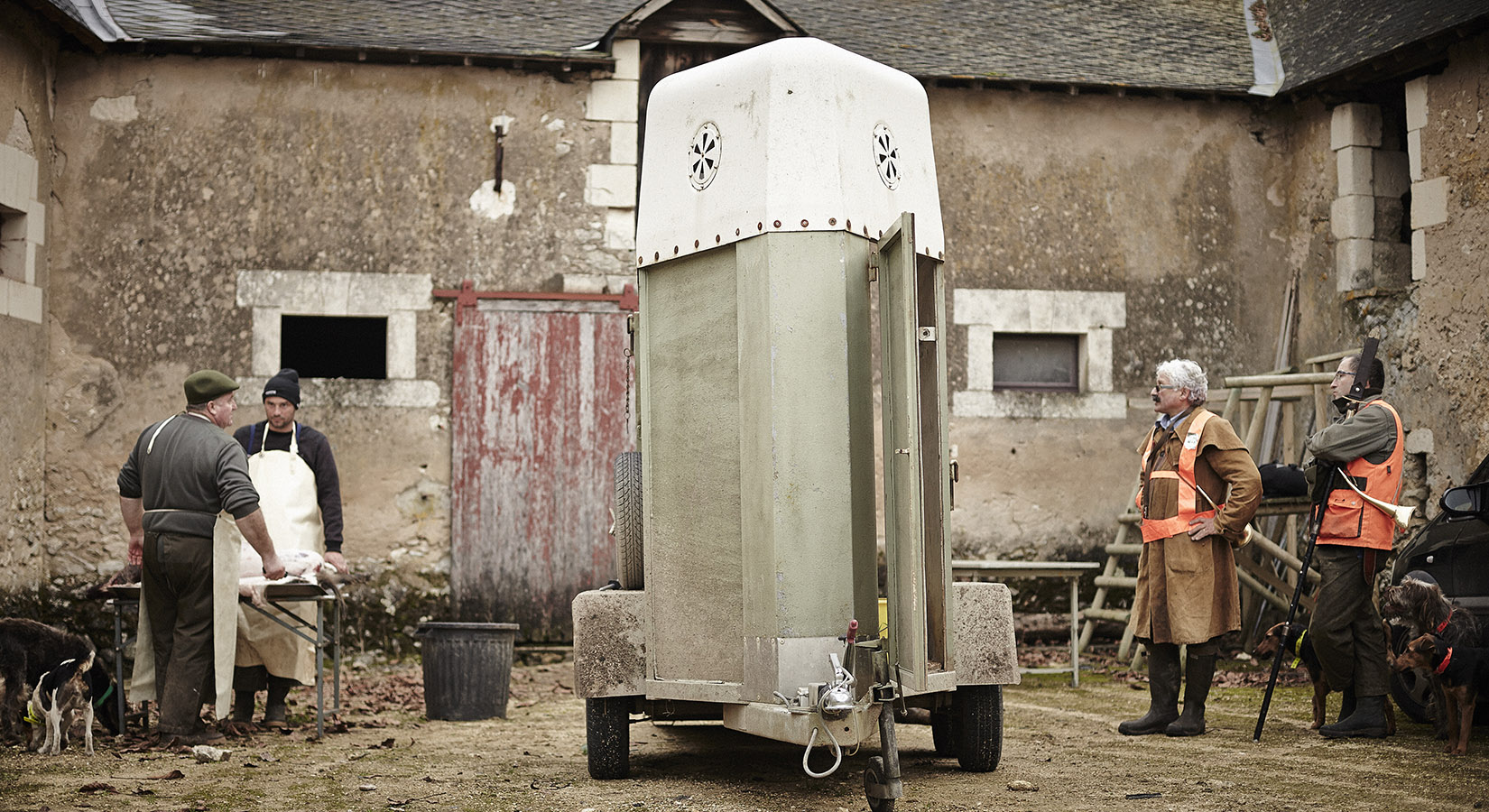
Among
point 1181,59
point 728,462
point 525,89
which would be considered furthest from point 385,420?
point 1181,59

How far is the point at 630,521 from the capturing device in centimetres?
550

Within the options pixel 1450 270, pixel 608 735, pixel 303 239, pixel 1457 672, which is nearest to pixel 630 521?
pixel 608 735

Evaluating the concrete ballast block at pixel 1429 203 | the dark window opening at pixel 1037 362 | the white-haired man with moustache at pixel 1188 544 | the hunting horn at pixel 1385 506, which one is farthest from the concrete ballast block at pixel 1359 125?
the hunting horn at pixel 1385 506

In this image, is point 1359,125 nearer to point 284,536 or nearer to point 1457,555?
point 1457,555

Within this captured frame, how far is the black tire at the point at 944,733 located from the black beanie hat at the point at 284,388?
3.76m

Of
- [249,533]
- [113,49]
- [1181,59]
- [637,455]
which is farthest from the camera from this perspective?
[1181,59]

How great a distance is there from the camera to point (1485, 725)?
6.44 metres

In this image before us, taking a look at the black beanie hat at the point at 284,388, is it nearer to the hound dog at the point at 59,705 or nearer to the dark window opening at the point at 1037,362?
the hound dog at the point at 59,705

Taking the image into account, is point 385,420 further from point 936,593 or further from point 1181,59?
Result: point 1181,59

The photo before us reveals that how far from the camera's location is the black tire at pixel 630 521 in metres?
5.45

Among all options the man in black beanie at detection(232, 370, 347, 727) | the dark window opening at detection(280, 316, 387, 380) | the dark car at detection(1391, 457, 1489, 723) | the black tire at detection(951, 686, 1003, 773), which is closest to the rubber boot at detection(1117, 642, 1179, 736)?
the dark car at detection(1391, 457, 1489, 723)

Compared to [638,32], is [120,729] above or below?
below

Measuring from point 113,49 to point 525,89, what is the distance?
9.31 ft

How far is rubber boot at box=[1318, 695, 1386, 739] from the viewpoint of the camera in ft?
20.4
